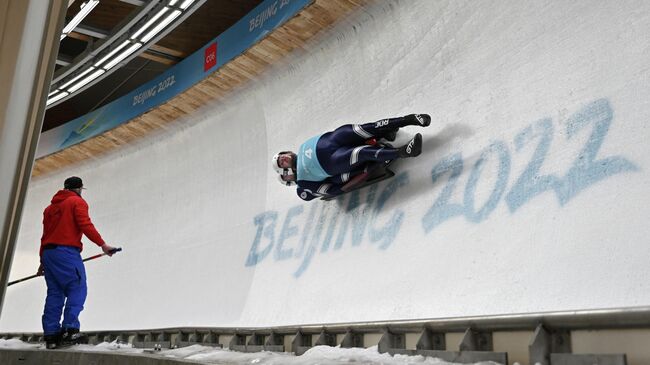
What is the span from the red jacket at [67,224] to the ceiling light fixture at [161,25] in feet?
9.07

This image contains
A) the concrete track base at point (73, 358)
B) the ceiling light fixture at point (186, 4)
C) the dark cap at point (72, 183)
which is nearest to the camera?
the concrete track base at point (73, 358)

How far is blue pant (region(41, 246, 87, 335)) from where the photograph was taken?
4531mm

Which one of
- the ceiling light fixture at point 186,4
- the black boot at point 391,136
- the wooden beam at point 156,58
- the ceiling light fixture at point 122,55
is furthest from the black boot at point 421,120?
the wooden beam at point 156,58

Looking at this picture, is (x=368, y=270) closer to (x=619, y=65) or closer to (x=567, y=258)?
(x=567, y=258)

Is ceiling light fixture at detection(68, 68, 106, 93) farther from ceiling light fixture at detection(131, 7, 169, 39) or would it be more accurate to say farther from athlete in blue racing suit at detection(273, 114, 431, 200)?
athlete in blue racing suit at detection(273, 114, 431, 200)

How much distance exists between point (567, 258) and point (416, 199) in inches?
55.5

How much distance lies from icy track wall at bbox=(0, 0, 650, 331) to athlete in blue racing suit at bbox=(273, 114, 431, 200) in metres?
0.19

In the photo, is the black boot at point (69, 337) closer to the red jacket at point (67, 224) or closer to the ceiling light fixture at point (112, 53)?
the red jacket at point (67, 224)

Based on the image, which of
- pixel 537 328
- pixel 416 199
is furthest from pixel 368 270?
pixel 537 328

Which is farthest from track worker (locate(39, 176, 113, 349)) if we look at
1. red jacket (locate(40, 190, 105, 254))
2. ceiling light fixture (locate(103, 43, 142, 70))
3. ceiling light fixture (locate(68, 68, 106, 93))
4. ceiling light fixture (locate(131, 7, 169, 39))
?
ceiling light fixture (locate(68, 68, 106, 93))

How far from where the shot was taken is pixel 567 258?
2.75 meters

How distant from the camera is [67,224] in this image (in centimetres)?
472

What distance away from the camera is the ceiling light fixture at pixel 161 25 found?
6.72m

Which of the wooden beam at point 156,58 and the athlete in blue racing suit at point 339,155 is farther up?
the wooden beam at point 156,58
